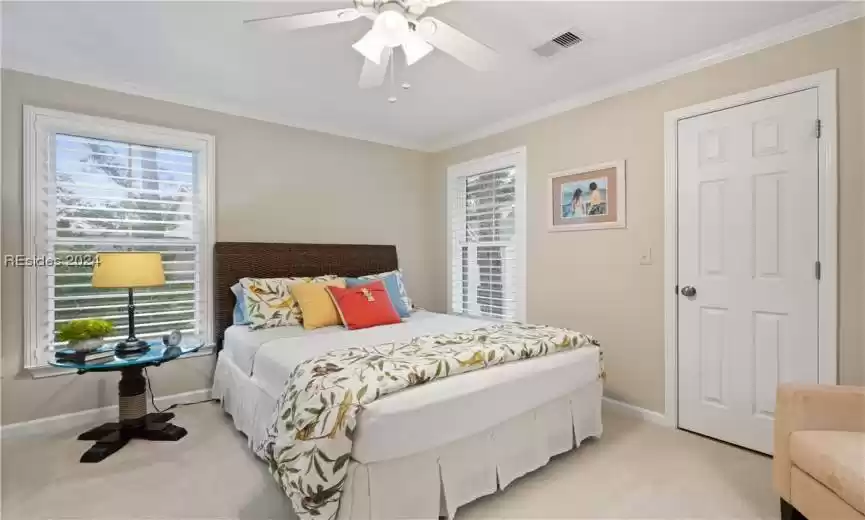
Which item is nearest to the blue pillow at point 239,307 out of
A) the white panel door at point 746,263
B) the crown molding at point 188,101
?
the crown molding at point 188,101

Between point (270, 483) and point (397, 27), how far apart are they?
2.23m

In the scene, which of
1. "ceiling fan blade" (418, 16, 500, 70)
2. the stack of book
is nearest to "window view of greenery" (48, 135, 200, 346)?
the stack of book

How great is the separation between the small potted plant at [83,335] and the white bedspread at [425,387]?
0.76 metres

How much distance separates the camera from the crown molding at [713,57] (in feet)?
6.96

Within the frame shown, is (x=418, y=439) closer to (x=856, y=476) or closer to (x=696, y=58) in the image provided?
(x=856, y=476)

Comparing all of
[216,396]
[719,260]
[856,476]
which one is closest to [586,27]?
[719,260]

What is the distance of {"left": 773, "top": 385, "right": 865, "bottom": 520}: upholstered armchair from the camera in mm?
1461

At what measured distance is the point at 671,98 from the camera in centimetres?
275

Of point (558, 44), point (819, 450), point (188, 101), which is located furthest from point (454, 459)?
point (188, 101)

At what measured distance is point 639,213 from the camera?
291 cm

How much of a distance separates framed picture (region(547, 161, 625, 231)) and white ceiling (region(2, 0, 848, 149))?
616mm

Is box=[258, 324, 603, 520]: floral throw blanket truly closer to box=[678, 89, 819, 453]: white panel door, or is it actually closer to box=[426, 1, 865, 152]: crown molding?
box=[678, 89, 819, 453]: white panel door

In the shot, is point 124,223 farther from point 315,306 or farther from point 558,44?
point 558,44

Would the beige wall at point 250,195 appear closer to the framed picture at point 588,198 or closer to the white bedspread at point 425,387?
the white bedspread at point 425,387
